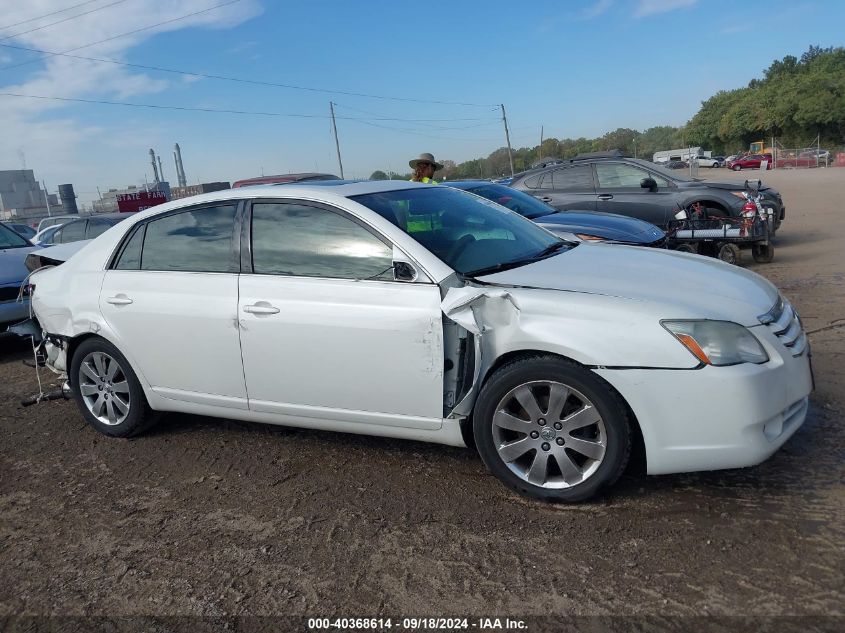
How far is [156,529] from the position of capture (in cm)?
338

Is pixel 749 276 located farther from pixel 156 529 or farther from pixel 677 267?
pixel 156 529

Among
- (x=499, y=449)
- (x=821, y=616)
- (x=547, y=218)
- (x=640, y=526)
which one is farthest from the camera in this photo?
(x=547, y=218)

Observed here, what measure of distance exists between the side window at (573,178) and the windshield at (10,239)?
795 centimetres

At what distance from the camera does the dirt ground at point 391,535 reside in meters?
2.63

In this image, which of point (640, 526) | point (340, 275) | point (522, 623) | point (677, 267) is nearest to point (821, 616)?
point (640, 526)

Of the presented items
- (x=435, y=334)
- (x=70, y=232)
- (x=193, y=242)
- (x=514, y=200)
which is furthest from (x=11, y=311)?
(x=70, y=232)

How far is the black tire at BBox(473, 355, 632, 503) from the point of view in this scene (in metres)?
3.08

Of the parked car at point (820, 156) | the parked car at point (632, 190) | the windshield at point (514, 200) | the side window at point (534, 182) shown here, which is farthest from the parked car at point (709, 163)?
the windshield at point (514, 200)

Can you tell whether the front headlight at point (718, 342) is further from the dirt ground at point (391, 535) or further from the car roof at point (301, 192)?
the car roof at point (301, 192)

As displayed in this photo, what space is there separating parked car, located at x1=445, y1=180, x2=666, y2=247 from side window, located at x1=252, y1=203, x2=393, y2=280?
358cm

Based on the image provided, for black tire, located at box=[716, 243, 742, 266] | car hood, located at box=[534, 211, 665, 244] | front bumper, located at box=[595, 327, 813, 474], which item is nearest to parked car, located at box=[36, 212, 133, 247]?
car hood, located at box=[534, 211, 665, 244]

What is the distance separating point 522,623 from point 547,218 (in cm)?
618

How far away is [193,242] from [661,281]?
2799 millimetres

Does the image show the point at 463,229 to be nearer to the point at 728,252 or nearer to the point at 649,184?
the point at 728,252
